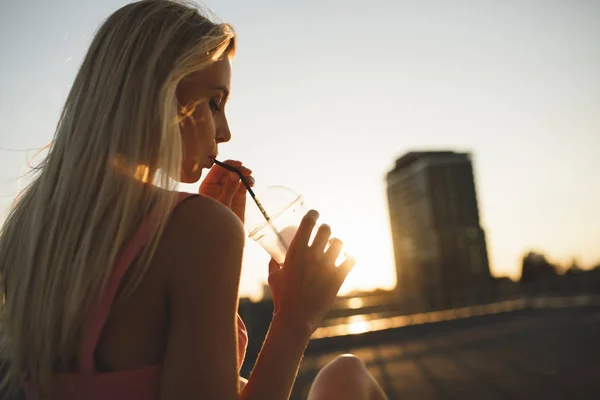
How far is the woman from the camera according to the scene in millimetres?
1059

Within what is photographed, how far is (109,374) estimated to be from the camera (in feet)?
3.48

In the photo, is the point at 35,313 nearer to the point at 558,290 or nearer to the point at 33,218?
the point at 33,218

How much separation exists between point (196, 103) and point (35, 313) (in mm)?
731

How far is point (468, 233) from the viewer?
58.4 meters

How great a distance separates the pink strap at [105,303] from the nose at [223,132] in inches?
23.1

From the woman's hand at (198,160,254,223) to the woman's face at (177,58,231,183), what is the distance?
0.31 meters

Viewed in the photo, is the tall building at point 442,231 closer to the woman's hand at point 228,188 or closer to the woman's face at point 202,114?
the woman's hand at point 228,188

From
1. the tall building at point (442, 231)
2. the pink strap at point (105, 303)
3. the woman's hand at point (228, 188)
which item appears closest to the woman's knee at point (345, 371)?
the woman's hand at point (228, 188)

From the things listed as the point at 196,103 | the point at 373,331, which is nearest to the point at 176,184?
the point at 196,103

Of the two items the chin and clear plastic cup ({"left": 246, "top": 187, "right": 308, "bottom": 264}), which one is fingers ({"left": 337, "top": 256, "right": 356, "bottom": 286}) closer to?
clear plastic cup ({"left": 246, "top": 187, "right": 308, "bottom": 264})

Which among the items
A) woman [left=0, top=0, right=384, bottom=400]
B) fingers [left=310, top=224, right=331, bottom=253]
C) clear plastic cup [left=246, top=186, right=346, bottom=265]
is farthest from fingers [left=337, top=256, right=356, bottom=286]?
clear plastic cup [left=246, top=186, right=346, bottom=265]

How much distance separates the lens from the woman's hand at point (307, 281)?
1306 mm

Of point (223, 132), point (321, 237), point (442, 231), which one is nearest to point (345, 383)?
point (321, 237)

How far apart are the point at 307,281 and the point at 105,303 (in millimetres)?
545
